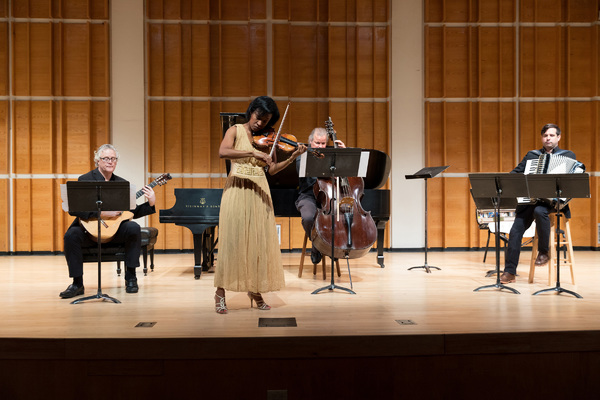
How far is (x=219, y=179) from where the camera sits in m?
7.72

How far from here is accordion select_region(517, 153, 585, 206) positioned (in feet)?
15.1

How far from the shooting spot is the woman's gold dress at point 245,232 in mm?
3381

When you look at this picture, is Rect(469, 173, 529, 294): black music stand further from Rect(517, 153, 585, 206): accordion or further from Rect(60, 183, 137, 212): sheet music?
Rect(60, 183, 137, 212): sheet music

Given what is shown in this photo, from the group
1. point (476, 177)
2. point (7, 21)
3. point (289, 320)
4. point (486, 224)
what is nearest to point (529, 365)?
point (289, 320)

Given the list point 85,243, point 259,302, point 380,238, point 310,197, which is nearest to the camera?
point 259,302

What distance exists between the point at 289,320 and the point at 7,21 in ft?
22.1

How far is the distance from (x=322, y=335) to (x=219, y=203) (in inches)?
106

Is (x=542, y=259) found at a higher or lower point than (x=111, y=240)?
lower

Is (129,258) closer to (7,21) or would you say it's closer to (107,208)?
(107,208)

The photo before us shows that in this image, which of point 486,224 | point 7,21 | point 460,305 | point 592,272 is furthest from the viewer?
point 7,21

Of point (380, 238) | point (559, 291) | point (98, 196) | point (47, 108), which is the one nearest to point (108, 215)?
point (98, 196)

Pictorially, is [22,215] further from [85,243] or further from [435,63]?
[435,63]

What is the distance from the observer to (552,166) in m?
4.70

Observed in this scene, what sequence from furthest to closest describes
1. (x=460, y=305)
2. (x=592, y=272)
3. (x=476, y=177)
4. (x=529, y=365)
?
(x=592, y=272)
(x=476, y=177)
(x=460, y=305)
(x=529, y=365)
